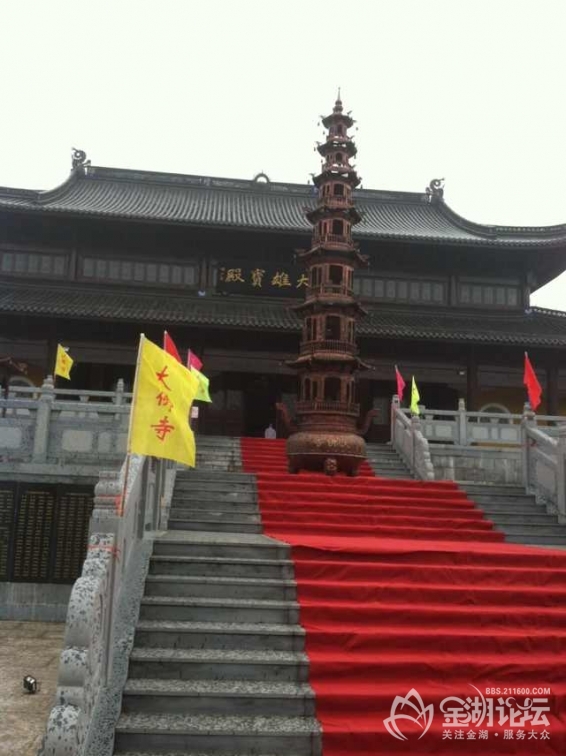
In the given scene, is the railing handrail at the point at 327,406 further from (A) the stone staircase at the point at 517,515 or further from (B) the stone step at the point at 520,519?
(B) the stone step at the point at 520,519

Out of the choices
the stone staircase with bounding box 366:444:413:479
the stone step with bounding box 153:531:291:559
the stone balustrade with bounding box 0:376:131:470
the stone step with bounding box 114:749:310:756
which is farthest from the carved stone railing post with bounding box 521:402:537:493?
the stone step with bounding box 114:749:310:756

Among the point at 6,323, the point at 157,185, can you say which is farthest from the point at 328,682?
the point at 157,185

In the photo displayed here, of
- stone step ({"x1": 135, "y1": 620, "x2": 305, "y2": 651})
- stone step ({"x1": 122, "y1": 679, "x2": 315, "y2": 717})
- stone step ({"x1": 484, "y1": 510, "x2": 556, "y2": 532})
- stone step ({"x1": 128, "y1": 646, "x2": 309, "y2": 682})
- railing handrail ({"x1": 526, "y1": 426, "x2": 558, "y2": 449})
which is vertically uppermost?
railing handrail ({"x1": 526, "y1": 426, "x2": 558, "y2": 449})

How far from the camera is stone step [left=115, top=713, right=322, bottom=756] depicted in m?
4.19

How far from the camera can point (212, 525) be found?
816cm

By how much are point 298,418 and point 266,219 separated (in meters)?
11.5

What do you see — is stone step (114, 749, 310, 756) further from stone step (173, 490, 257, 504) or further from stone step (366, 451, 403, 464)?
stone step (366, 451, 403, 464)

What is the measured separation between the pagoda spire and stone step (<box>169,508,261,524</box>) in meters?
2.52

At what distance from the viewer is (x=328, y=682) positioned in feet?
15.8

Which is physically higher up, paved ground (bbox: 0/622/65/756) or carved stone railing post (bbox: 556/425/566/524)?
carved stone railing post (bbox: 556/425/566/524)

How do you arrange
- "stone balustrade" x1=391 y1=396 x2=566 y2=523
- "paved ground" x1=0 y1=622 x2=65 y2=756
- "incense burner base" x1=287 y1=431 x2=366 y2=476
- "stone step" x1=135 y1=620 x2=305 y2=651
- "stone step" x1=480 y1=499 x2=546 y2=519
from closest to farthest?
"paved ground" x1=0 y1=622 x2=65 y2=756
"stone step" x1=135 y1=620 x2=305 y2=651
"stone step" x1=480 y1=499 x2=546 y2=519
"stone balustrade" x1=391 y1=396 x2=566 y2=523
"incense burner base" x1=287 y1=431 x2=366 y2=476

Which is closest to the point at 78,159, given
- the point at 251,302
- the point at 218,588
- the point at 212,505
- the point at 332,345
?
the point at 251,302

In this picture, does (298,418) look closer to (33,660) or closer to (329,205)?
(329,205)

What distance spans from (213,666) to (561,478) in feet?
22.8
